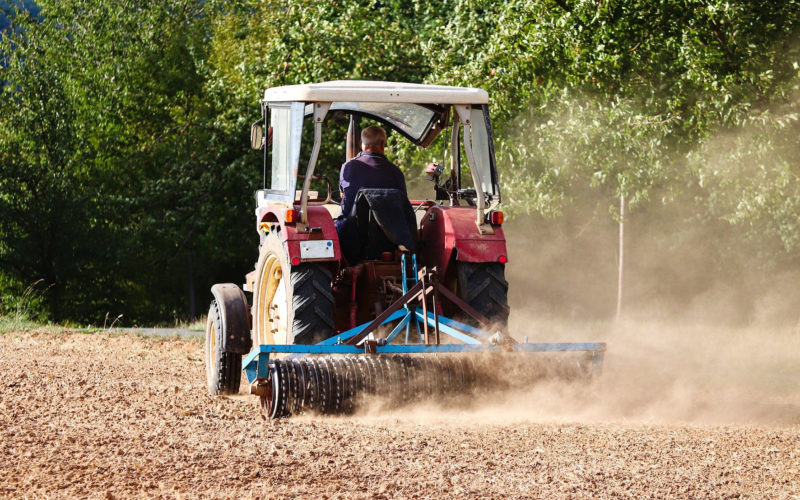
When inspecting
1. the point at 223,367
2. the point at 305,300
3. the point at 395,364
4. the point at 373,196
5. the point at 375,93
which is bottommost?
the point at 223,367

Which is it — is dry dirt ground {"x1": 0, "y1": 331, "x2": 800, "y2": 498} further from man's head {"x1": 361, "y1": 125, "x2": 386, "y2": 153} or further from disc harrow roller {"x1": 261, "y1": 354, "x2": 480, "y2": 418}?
man's head {"x1": 361, "y1": 125, "x2": 386, "y2": 153}

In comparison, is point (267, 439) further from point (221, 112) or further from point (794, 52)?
point (221, 112)

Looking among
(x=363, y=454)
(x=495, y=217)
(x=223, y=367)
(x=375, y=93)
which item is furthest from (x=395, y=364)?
(x=375, y=93)

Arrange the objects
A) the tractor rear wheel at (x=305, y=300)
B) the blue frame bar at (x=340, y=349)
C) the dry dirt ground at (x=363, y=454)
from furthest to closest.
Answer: the tractor rear wheel at (x=305, y=300) < the blue frame bar at (x=340, y=349) < the dry dirt ground at (x=363, y=454)

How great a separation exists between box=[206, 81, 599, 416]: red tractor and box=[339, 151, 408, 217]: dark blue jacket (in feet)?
0.77

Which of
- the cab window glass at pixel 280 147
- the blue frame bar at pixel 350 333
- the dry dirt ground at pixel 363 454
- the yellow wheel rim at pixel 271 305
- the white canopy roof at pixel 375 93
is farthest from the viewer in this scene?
the cab window glass at pixel 280 147

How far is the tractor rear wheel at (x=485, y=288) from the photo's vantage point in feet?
26.8

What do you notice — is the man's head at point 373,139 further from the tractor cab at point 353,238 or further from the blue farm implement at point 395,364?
the blue farm implement at point 395,364

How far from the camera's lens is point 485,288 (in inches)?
324

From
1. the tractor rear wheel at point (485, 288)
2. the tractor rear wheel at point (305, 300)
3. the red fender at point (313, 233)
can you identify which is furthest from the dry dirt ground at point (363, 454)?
the red fender at point (313, 233)

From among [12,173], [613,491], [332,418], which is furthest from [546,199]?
[12,173]

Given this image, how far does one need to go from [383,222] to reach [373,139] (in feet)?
2.80

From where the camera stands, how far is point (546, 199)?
17.3 m

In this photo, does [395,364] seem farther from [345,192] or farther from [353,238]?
[345,192]
